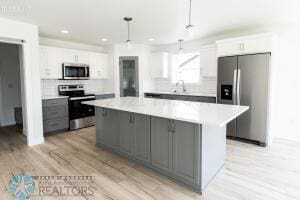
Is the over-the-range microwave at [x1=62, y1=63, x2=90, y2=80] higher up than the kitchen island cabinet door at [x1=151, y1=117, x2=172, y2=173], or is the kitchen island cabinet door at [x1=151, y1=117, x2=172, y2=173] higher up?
the over-the-range microwave at [x1=62, y1=63, x2=90, y2=80]

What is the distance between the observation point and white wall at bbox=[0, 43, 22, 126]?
5379mm

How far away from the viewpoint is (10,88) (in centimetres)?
554

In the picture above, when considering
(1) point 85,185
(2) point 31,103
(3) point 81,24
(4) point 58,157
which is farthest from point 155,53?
(1) point 85,185

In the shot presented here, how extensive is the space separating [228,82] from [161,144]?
7.61 feet

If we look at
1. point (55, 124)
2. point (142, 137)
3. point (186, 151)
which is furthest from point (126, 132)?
point (55, 124)

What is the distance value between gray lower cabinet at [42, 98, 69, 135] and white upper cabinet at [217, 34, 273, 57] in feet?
12.9

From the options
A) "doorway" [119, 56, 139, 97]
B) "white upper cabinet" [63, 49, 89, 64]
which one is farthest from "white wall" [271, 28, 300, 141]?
"white upper cabinet" [63, 49, 89, 64]

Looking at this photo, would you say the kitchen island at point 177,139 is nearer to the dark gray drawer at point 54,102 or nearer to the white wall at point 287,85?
the dark gray drawer at point 54,102

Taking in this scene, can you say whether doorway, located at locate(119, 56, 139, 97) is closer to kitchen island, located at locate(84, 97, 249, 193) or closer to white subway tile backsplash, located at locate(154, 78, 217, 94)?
white subway tile backsplash, located at locate(154, 78, 217, 94)

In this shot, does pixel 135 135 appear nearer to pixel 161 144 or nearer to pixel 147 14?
pixel 161 144

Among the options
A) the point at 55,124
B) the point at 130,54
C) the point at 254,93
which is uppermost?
the point at 130,54

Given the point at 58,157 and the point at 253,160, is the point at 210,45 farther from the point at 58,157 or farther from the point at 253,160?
the point at 58,157

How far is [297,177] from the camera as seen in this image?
8.13 feet

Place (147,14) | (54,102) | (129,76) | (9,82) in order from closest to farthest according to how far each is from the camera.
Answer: (147,14) → (54,102) → (9,82) → (129,76)
